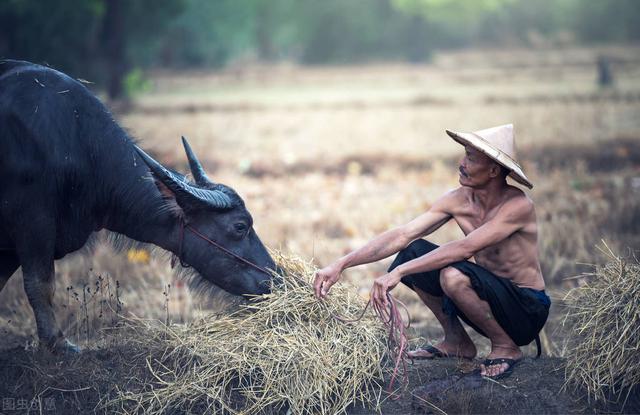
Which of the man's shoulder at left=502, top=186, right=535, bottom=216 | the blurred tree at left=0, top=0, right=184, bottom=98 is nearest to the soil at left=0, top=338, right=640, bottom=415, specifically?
the man's shoulder at left=502, top=186, right=535, bottom=216

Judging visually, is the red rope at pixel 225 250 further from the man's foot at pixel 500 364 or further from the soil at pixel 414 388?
the man's foot at pixel 500 364

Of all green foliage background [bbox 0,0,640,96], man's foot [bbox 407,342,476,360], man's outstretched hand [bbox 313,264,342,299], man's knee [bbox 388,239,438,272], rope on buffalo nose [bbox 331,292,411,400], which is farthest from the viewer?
green foliage background [bbox 0,0,640,96]

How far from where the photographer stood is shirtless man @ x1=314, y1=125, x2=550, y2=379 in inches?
172

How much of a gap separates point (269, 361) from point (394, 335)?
0.85 metres

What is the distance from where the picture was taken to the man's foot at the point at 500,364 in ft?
14.6

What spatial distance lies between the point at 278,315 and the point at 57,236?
1575mm

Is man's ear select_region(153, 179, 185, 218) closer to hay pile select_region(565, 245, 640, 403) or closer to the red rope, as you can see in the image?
the red rope

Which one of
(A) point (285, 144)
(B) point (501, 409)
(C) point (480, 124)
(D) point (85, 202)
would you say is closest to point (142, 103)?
(A) point (285, 144)

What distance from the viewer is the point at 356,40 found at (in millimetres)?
52375

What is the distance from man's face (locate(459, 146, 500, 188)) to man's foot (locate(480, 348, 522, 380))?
1.04 metres

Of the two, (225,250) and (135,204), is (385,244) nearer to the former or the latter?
(225,250)

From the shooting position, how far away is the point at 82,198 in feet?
16.4

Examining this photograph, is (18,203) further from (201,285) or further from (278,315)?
(278,315)

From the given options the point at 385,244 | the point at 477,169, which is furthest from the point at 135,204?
the point at 477,169
